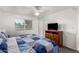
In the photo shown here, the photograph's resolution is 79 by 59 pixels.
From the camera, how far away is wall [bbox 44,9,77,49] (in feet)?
4.61

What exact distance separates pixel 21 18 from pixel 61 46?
76cm

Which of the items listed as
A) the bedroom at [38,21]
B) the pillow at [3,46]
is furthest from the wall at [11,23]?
the pillow at [3,46]

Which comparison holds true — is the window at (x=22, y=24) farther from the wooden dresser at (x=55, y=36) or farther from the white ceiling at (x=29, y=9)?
the wooden dresser at (x=55, y=36)

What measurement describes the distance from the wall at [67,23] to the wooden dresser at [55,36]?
0.20ft

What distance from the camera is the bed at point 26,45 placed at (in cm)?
138

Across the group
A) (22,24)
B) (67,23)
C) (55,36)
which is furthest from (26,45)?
(67,23)

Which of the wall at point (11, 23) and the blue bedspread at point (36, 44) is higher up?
the wall at point (11, 23)

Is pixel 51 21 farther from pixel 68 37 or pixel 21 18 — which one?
pixel 21 18

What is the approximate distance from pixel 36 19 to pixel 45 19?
0.15m

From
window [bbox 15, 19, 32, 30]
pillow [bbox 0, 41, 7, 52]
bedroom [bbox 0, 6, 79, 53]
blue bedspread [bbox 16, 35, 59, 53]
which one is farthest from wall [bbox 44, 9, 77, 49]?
pillow [bbox 0, 41, 7, 52]
